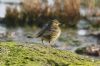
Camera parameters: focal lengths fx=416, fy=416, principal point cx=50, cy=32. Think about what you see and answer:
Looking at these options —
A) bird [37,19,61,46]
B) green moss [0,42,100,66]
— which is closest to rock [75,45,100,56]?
bird [37,19,61,46]

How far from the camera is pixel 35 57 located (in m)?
6.52

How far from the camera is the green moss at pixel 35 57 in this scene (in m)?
6.35

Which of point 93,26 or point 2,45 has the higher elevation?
point 2,45

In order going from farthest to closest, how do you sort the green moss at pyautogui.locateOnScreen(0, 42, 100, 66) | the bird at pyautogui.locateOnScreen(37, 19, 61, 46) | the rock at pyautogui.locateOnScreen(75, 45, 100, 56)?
1. the rock at pyautogui.locateOnScreen(75, 45, 100, 56)
2. the bird at pyautogui.locateOnScreen(37, 19, 61, 46)
3. the green moss at pyautogui.locateOnScreen(0, 42, 100, 66)

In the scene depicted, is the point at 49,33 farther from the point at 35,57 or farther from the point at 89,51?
the point at 89,51

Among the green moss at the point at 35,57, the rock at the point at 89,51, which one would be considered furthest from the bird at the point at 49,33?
the rock at the point at 89,51

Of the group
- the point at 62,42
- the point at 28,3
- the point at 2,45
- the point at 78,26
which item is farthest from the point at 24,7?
the point at 2,45

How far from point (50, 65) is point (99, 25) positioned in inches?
576

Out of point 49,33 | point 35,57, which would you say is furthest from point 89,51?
point 35,57

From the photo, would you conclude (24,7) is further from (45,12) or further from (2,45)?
(2,45)

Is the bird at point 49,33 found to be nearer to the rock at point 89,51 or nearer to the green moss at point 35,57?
the green moss at point 35,57

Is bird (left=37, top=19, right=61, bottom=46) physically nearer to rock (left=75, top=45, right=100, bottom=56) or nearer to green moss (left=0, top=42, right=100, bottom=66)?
green moss (left=0, top=42, right=100, bottom=66)

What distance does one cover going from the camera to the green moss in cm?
635

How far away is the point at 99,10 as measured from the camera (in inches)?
874
